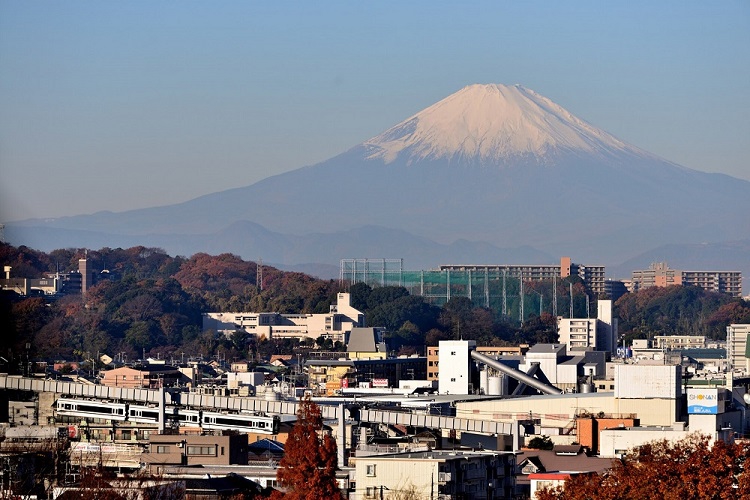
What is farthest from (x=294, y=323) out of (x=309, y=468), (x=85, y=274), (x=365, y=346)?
(x=309, y=468)

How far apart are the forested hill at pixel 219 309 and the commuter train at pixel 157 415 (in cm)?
2349

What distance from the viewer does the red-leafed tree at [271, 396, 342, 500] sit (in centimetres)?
2148

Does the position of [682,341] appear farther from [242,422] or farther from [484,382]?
[242,422]

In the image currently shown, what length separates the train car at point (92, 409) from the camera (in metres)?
37.2

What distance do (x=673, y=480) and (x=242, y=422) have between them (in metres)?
15.7

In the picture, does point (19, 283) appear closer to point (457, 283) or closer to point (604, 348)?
point (604, 348)

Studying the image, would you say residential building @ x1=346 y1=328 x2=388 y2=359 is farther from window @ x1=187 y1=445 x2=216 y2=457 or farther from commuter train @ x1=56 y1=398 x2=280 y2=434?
window @ x1=187 y1=445 x2=216 y2=457

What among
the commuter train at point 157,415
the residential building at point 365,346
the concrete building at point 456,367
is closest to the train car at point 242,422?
the commuter train at point 157,415

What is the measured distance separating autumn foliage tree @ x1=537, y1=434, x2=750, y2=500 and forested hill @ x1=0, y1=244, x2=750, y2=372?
133 feet

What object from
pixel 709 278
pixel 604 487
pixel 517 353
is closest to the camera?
pixel 604 487

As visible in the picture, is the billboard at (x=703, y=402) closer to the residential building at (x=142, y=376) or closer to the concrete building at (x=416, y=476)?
the concrete building at (x=416, y=476)

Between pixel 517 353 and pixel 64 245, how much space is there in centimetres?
11315

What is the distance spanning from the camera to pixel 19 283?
83.6 metres

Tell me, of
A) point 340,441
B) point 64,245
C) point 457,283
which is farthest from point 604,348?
point 64,245
